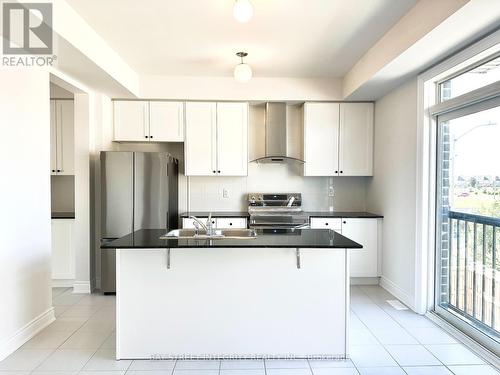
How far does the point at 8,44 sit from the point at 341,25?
8.69ft

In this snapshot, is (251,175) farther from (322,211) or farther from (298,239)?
(298,239)

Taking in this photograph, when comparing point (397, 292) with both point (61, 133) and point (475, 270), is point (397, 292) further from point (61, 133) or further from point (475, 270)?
point (61, 133)

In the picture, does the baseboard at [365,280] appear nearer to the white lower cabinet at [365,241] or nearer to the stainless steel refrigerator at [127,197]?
the white lower cabinet at [365,241]

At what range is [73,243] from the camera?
3795 mm

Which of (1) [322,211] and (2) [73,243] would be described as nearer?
(2) [73,243]

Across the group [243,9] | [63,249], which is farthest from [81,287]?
[243,9]

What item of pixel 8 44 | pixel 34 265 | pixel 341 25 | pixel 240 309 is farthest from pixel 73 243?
pixel 341 25

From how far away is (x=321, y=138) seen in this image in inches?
164

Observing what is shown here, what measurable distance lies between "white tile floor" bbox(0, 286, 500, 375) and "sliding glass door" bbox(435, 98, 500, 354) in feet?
0.92

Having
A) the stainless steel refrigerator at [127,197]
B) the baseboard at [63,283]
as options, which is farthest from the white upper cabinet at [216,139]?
the baseboard at [63,283]

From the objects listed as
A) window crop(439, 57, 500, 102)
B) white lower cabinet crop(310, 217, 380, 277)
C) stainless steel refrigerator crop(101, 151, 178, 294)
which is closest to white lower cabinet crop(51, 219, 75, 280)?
stainless steel refrigerator crop(101, 151, 178, 294)

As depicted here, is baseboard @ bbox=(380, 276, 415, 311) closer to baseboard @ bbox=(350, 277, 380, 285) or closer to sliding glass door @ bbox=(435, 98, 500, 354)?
baseboard @ bbox=(350, 277, 380, 285)

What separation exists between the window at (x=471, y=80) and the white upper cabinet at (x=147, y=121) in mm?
2973

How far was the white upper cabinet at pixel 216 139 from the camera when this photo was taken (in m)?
4.11
